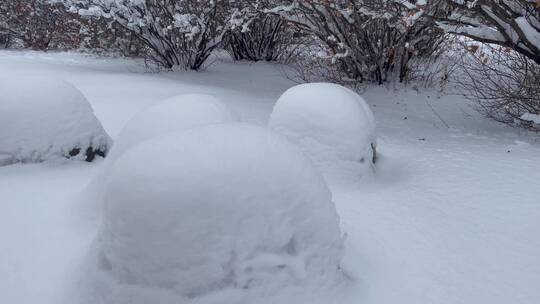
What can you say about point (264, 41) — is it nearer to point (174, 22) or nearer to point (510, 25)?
point (174, 22)

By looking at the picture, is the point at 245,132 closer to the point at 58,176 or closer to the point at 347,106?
the point at 347,106

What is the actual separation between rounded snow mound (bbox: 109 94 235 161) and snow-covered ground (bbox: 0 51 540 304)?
23.3 inches

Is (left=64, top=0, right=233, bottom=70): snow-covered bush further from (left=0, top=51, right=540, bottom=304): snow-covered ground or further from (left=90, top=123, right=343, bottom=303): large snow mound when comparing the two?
(left=90, top=123, right=343, bottom=303): large snow mound

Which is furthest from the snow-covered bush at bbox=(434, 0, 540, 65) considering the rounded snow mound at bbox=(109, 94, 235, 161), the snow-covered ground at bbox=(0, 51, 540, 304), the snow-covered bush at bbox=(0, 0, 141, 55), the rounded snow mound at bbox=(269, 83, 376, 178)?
the snow-covered bush at bbox=(0, 0, 141, 55)

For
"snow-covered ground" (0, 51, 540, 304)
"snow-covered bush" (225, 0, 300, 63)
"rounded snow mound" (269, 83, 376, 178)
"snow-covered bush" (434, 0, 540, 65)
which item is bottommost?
"snow-covered ground" (0, 51, 540, 304)

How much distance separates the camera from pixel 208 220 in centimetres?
198

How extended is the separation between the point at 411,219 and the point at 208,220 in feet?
6.26

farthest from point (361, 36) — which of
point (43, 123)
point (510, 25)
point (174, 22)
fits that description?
point (43, 123)

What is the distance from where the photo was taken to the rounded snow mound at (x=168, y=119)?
330 centimetres

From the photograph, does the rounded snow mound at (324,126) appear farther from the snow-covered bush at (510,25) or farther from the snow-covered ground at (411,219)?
the snow-covered bush at (510,25)

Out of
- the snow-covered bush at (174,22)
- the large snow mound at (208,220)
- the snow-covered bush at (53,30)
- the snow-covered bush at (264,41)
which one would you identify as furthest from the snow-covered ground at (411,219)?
the snow-covered bush at (53,30)

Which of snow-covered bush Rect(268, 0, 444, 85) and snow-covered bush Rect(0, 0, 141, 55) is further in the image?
snow-covered bush Rect(0, 0, 141, 55)

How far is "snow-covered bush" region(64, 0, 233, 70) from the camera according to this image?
27.3 feet

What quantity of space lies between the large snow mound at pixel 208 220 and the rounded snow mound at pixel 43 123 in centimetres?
240
